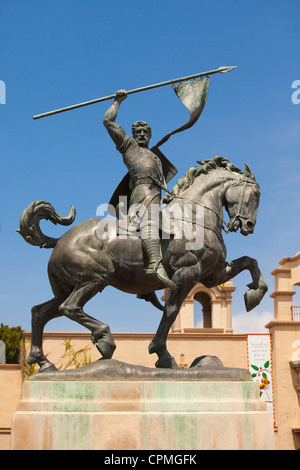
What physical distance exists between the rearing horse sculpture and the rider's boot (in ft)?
0.45

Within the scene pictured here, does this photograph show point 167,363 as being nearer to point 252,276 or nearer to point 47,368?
point 47,368

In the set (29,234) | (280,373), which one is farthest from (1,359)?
(29,234)

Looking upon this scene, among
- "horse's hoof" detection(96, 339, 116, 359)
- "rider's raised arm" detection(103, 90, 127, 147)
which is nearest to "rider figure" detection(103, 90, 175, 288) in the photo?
"rider's raised arm" detection(103, 90, 127, 147)

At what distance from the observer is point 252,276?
863 centimetres

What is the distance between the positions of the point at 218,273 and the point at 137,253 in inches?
44.0

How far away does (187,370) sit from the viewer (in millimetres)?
7699

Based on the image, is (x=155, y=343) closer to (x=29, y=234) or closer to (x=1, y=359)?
(x=29, y=234)

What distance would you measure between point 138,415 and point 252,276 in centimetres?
241

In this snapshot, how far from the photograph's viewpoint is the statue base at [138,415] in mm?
7125

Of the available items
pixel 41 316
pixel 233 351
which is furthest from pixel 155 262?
pixel 233 351

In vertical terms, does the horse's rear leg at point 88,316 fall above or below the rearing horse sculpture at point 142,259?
below

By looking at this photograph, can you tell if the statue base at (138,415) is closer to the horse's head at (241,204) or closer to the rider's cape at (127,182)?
the horse's head at (241,204)

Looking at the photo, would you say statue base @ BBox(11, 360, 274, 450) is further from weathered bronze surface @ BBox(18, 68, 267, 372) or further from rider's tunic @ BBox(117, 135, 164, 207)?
rider's tunic @ BBox(117, 135, 164, 207)

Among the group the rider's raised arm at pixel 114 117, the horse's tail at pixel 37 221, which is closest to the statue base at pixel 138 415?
the horse's tail at pixel 37 221
